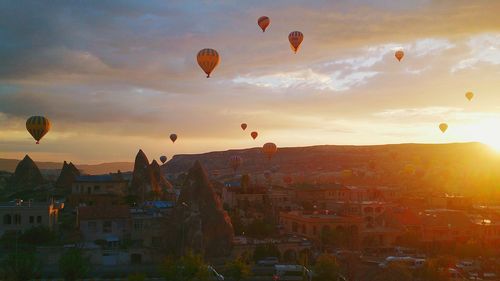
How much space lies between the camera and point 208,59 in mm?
54094

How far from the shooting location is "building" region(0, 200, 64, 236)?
4700 centimetres

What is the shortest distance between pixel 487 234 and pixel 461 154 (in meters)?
136

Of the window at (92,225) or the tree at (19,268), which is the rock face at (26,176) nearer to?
the window at (92,225)

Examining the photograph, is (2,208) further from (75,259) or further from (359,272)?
(359,272)

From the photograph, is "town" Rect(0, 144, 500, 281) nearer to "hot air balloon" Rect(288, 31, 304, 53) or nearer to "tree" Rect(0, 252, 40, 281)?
"tree" Rect(0, 252, 40, 281)

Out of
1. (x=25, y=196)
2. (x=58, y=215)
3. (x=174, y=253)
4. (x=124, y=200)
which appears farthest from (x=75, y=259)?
(x=25, y=196)

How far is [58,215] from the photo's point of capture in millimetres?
52750

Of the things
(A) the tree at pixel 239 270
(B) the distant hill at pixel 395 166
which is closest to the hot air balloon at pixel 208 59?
(A) the tree at pixel 239 270

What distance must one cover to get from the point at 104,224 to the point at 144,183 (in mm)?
22029

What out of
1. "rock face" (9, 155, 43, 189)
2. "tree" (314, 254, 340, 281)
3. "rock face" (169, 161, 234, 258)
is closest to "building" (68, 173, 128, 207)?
"rock face" (9, 155, 43, 189)

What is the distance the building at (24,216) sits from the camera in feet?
154

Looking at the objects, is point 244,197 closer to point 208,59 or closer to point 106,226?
point 208,59

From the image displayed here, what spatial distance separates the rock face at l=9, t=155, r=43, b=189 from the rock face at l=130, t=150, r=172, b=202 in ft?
55.1

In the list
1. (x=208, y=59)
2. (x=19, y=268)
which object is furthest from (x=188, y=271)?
(x=208, y=59)
